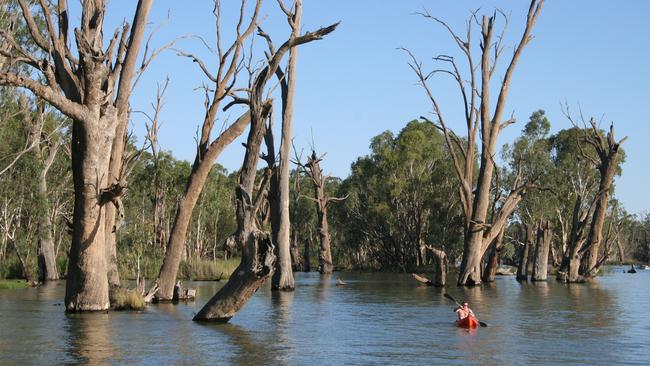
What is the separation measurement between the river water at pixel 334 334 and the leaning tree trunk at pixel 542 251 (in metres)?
12.0

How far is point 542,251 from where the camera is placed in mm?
44438

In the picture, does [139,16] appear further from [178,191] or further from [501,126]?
[178,191]

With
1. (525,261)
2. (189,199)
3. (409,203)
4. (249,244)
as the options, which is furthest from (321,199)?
(249,244)

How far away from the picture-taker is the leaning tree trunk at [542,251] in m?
43.5

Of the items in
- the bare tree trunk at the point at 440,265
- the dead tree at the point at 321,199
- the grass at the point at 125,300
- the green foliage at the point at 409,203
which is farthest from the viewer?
the green foliage at the point at 409,203

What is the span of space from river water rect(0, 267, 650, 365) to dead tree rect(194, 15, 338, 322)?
668 mm

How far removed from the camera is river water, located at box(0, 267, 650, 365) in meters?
16.2

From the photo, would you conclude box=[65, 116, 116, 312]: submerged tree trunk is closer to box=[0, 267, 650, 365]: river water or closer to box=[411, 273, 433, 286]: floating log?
box=[0, 267, 650, 365]: river water

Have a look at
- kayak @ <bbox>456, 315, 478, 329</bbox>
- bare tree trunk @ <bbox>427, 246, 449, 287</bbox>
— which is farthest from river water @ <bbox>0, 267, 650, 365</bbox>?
bare tree trunk @ <bbox>427, 246, 449, 287</bbox>

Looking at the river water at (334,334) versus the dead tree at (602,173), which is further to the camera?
the dead tree at (602,173)

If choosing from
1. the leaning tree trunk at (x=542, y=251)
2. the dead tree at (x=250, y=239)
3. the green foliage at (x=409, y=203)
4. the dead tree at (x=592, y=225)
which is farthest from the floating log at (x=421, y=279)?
the green foliage at (x=409, y=203)

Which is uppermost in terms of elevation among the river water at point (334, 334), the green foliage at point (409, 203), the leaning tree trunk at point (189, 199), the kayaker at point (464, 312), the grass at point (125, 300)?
the green foliage at point (409, 203)

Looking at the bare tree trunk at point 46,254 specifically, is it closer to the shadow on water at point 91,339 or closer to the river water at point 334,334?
the river water at point 334,334

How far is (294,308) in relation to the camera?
2750cm
